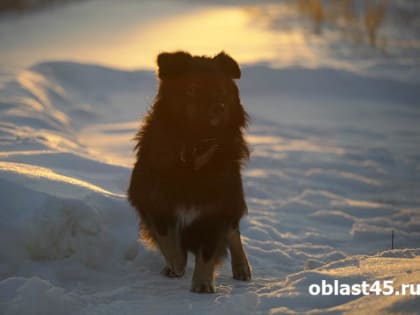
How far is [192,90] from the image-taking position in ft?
12.3

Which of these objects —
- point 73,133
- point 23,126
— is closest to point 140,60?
point 73,133

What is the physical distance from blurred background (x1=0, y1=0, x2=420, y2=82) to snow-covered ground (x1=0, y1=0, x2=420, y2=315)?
27 cm

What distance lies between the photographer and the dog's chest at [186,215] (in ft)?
12.3

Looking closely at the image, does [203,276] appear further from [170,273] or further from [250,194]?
[250,194]

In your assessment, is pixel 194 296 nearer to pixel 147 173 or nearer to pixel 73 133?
pixel 147 173

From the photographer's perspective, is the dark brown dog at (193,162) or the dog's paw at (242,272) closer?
the dark brown dog at (193,162)

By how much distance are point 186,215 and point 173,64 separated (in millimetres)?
952

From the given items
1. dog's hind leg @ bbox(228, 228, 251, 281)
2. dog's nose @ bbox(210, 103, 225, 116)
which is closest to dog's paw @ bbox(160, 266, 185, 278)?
dog's hind leg @ bbox(228, 228, 251, 281)

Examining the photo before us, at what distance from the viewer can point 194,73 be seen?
3.86 m

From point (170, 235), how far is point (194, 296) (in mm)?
457

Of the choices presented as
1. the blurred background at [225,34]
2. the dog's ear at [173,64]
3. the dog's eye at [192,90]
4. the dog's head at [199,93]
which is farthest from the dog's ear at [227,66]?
the blurred background at [225,34]

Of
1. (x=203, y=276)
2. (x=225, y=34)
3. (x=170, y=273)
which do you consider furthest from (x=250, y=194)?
(x=225, y=34)

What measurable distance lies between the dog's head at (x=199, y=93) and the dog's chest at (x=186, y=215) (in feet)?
1.55

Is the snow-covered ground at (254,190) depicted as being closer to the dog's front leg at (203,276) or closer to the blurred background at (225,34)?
the dog's front leg at (203,276)
